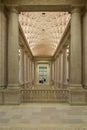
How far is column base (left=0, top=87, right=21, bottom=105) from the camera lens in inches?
562

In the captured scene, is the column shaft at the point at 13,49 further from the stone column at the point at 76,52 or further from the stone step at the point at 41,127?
the stone step at the point at 41,127

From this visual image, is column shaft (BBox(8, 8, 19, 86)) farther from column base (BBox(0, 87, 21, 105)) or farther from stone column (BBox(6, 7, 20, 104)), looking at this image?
column base (BBox(0, 87, 21, 105))

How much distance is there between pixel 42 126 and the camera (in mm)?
8438

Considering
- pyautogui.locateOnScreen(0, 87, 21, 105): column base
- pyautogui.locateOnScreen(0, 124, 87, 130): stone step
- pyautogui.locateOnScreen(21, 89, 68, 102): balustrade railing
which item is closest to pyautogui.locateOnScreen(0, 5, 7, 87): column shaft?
pyautogui.locateOnScreen(0, 87, 21, 105): column base

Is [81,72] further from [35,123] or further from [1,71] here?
[35,123]

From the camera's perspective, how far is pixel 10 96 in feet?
47.2

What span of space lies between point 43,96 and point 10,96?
2.95 meters

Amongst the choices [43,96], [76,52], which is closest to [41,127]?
[76,52]

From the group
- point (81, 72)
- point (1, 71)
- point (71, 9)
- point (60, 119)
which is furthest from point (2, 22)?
point (60, 119)

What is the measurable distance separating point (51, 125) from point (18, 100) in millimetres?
6024

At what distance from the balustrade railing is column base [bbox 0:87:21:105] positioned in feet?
4.15

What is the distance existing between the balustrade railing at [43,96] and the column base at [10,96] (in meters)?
1.27

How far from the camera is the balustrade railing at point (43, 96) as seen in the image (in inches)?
621

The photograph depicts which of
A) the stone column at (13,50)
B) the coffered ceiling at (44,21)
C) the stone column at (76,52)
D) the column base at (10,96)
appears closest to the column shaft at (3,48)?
the stone column at (13,50)
